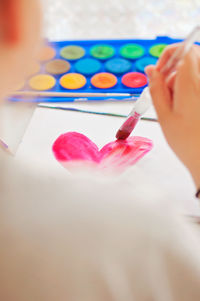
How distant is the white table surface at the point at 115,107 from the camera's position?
651 mm

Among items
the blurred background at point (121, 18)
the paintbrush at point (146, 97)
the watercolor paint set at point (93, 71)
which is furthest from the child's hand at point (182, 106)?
the blurred background at point (121, 18)

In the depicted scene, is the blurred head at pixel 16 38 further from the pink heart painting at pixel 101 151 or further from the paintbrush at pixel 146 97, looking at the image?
the pink heart painting at pixel 101 151

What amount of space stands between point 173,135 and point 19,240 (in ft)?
0.79

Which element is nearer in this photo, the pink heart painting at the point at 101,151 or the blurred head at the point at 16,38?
the blurred head at the point at 16,38

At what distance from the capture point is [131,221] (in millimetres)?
334

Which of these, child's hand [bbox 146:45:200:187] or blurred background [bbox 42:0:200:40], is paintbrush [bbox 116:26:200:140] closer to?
child's hand [bbox 146:45:200:187]

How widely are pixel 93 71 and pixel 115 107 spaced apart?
4.9 inches

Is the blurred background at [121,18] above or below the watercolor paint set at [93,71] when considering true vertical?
above

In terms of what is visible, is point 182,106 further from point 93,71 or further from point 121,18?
point 121,18

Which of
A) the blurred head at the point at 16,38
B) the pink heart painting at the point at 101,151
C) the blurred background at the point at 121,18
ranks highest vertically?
the blurred background at the point at 121,18

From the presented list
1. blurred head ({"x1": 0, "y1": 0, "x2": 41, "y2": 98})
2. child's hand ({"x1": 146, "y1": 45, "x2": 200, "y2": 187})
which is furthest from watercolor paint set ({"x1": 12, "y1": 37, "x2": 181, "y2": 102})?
blurred head ({"x1": 0, "y1": 0, "x2": 41, "y2": 98})

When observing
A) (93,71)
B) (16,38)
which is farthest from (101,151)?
(16,38)

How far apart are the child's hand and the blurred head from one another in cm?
21

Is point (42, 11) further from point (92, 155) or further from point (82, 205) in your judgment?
point (92, 155)
